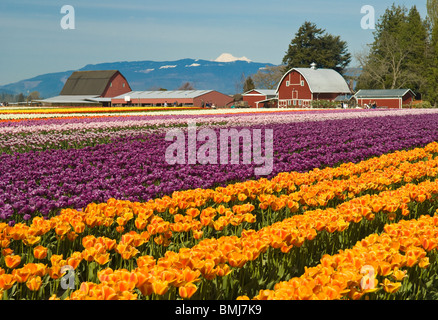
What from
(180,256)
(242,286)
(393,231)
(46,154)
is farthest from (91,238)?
(46,154)

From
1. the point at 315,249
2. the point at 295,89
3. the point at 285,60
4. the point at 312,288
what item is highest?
the point at 285,60

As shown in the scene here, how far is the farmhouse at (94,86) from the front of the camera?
3568 inches

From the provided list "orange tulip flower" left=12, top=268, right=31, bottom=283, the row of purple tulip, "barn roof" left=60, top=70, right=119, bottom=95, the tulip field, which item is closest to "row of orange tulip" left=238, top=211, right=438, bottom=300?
the tulip field

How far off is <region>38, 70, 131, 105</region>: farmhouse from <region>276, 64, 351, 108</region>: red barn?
113ft

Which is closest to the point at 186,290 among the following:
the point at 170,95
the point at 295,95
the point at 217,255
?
the point at 217,255

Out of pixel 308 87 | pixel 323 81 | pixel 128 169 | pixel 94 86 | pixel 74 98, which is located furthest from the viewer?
pixel 94 86

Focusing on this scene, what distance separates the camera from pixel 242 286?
3590mm

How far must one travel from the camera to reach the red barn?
2790 inches

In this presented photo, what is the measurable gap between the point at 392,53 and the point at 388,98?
14.2 metres

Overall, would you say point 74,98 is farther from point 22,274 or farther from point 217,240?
point 22,274

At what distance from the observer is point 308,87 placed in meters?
71.1

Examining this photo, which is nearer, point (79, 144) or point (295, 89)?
point (79, 144)
